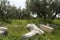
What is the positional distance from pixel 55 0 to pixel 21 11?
15231 mm

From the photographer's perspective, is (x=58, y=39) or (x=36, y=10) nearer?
(x=58, y=39)

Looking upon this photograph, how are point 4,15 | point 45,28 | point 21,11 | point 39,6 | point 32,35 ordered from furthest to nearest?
point 21,11 < point 39,6 < point 4,15 < point 45,28 < point 32,35

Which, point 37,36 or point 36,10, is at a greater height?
point 37,36

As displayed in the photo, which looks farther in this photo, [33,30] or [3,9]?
[3,9]

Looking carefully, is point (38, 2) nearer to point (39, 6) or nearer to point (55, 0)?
point (39, 6)

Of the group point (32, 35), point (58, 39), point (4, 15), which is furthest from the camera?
point (4, 15)

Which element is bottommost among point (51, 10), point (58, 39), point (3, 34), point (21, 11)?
point (21, 11)

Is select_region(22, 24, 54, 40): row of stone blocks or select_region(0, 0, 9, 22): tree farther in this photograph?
select_region(0, 0, 9, 22): tree

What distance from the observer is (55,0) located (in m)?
39.7

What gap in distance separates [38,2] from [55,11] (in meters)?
4.25

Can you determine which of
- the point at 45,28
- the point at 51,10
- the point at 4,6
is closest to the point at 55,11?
the point at 51,10

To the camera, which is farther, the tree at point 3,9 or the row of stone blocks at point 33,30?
the tree at point 3,9

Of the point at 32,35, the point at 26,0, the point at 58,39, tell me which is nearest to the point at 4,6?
the point at 26,0

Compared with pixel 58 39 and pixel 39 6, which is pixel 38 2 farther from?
pixel 58 39
